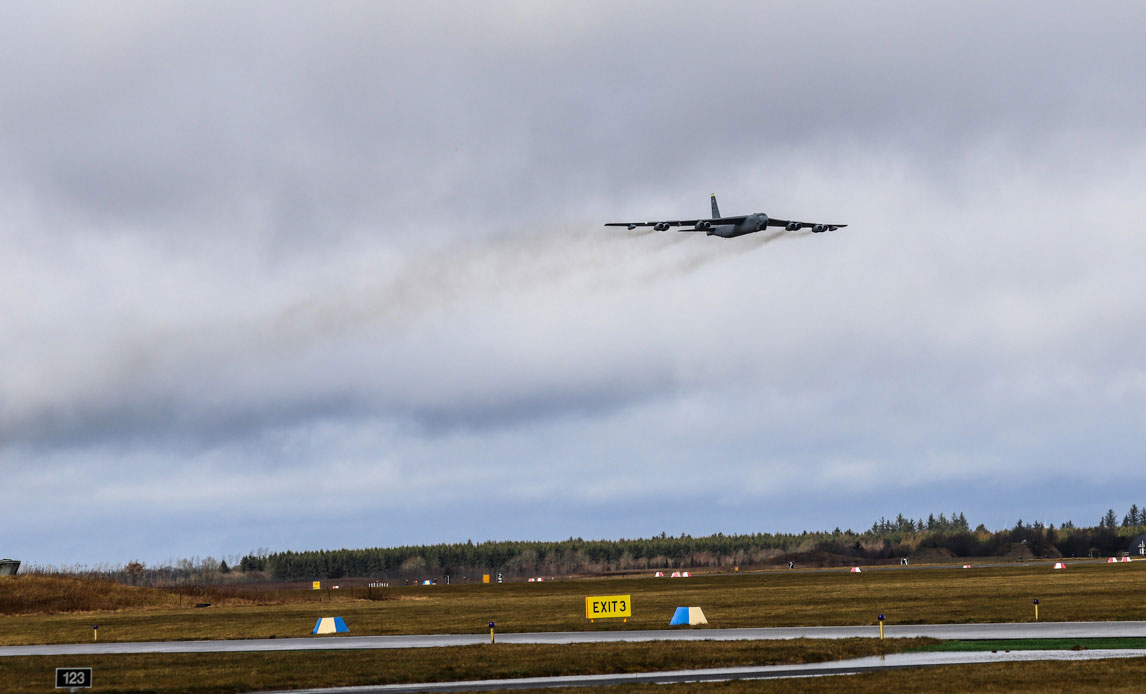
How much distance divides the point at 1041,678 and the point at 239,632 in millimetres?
47167

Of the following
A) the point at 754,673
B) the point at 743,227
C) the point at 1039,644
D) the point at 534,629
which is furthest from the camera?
the point at 743,227

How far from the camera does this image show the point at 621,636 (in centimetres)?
5403

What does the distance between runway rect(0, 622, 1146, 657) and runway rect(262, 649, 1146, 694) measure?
780cm

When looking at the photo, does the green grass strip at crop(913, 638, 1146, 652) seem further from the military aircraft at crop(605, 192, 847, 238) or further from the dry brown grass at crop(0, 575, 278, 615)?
the dry brown grass at crop(0, 575, 278, 615)

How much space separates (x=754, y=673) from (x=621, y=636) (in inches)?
676

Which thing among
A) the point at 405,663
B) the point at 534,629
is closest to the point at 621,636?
the point at 534,629

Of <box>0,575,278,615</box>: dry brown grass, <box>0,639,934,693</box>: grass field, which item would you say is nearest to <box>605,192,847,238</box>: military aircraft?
<box>0,639,934,693</box>: grass field

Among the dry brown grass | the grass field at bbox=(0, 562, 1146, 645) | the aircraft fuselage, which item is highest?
the aircraft fuselage

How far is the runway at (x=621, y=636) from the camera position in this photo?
49438 mm

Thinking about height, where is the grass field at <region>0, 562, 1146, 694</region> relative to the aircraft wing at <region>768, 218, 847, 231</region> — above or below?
below

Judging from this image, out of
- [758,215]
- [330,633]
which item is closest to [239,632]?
[330,633]

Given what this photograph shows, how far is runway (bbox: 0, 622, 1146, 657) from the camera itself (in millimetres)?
49438

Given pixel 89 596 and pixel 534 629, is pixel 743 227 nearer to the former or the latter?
pixel 534 629

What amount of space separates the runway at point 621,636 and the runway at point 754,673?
25.6 feet
